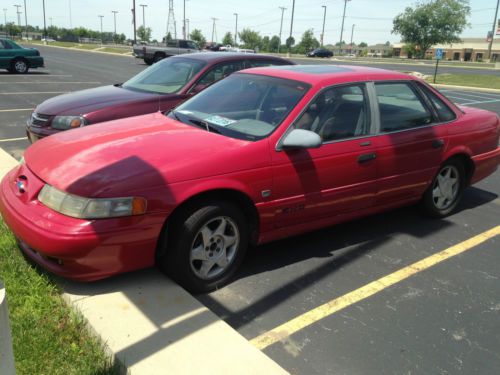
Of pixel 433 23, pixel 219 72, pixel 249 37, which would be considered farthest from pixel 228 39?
pixel 219 72

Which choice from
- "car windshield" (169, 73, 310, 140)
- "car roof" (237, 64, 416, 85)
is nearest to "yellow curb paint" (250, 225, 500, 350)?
"car windshield" (169, 73, 310, 140)

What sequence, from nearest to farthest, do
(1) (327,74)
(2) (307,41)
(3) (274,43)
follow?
(1) (327,74), (2) (307,41), (3) (274,43)

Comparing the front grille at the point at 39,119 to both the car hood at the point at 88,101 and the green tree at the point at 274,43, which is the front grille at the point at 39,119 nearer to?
the car hood at the point at 88,101

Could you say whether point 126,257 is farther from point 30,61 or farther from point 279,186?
point 30,61

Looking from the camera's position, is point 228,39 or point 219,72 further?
point 228,39

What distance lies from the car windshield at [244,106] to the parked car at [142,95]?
1686 millimetres

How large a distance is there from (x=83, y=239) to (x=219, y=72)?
4.35 metres

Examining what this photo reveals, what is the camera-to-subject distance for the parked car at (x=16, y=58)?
19297 mm

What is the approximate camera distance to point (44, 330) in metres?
2.79

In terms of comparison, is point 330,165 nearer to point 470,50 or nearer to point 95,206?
point 95,206

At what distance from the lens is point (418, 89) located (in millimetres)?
4719

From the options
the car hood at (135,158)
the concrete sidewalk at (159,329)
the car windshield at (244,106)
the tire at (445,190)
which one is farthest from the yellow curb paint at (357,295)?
the car windshield at (244,106)

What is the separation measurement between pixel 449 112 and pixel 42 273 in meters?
4.16

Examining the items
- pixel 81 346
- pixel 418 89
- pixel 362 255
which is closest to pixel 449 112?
pixel 418 89
